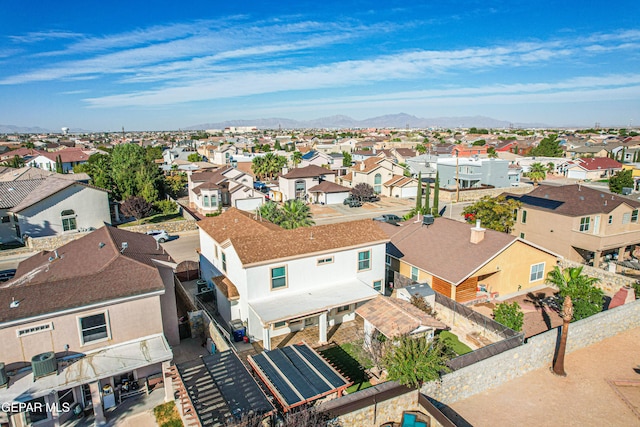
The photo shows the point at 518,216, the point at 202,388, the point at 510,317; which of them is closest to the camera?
the point at 202,388

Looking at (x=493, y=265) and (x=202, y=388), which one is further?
(x=493, y=265)

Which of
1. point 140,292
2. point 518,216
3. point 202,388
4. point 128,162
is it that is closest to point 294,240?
point 140,292

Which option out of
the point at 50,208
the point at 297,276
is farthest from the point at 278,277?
the point at 50,208

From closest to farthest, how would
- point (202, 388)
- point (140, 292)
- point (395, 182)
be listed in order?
1. point (202, 388)
2. point (140, 292)
3. point (395, 182)

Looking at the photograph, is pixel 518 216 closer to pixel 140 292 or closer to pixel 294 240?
pixel 294 240

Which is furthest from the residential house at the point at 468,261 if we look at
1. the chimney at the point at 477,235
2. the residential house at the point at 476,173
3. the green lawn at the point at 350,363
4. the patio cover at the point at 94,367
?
the residential house at the point at 476,173

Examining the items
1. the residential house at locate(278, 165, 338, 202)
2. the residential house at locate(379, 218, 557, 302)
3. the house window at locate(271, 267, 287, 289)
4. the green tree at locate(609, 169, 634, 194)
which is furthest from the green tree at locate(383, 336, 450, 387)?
the green tree at locate(609, 169, 634, 194)

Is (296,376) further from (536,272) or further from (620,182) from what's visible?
(620,182)
